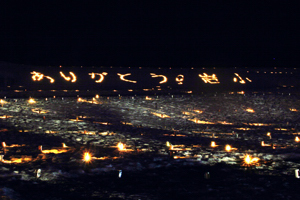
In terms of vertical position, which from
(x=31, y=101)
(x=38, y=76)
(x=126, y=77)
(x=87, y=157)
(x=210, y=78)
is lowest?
(x=87, y=157)

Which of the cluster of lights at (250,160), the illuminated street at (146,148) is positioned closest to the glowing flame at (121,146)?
the illuminated street at (146,148)

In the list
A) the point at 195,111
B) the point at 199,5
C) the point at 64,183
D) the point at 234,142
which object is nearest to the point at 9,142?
the point at 64,183

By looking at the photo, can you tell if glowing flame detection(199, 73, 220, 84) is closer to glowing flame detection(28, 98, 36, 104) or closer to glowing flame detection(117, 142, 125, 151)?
glowing flame detection(28, 98, 36, 104)

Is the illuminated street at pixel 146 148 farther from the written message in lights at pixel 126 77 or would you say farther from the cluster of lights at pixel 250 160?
the written message in lights at pixel 126 77

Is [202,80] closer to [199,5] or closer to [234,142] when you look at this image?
[199,5]

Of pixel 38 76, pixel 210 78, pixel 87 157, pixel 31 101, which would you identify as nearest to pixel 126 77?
pixel 38 76

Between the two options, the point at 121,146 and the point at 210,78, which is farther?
the point at 210,78

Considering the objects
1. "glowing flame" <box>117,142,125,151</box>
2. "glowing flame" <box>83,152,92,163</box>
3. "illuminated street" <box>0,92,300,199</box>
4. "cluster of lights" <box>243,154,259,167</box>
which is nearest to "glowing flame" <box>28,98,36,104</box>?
"illuminated street" <box>0,92,300,199</box>

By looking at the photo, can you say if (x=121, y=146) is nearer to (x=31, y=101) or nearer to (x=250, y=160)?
(x=250, y=160)
